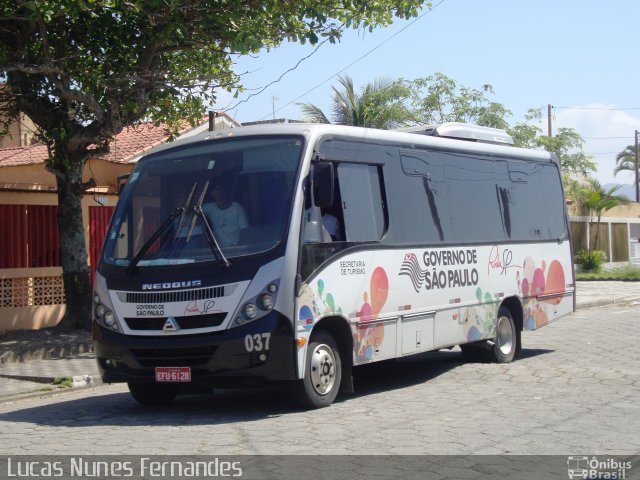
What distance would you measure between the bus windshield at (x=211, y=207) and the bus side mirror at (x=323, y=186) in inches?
9.7

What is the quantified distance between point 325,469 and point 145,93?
34.0 ft

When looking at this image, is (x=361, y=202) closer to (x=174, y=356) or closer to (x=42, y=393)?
(x=174, y=356)

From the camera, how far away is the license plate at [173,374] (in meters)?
8.70

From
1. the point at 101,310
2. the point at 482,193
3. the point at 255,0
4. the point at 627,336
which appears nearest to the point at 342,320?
the point at 101,310

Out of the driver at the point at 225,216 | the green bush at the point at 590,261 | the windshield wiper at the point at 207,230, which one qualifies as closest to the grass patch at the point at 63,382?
the windshield wiper at the point at 207,230

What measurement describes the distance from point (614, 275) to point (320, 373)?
27.9 meters

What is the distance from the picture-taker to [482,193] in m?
12.5

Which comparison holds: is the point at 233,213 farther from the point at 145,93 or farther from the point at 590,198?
the point at 590,198

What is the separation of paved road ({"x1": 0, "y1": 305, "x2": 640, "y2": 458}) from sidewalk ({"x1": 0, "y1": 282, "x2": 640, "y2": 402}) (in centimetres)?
31

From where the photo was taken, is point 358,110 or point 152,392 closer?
point 152,392

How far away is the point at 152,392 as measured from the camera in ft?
32.3

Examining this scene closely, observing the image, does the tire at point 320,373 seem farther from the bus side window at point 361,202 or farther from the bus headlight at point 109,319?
the bus headlight at point 109,319

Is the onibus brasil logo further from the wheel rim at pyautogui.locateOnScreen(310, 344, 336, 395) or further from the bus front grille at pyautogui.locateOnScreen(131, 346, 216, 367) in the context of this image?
the bus front grille at pyautogui.locateOnScreen(131, 346, 216, 367)

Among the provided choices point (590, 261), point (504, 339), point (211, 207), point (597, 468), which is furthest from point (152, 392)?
point (590, 261)
